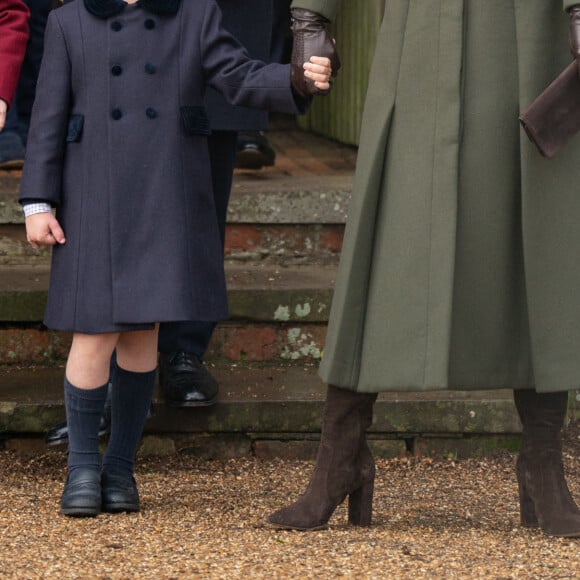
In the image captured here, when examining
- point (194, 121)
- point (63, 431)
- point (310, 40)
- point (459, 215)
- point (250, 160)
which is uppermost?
point (310, 40)

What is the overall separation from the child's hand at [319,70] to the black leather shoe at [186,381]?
119 cm

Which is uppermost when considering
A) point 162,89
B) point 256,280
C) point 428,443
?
point 162,89

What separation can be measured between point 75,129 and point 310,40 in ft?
2.07

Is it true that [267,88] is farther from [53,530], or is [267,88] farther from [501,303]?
[53,530]

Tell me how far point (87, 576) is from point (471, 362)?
0.92m

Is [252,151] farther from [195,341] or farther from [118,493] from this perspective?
[118,493]

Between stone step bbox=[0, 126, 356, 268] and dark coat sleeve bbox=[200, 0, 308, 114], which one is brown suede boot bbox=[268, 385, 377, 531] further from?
stone step bbox=[0, 126, 356, 268]

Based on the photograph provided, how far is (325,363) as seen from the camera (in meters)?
2.93

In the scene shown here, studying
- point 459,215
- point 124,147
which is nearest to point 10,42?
point 124,147

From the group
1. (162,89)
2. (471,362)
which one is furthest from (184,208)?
(471,362)

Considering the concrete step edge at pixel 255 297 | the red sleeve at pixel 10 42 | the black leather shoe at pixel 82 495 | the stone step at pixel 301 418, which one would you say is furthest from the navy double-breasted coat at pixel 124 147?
the concrete step edge at pixel 255 297

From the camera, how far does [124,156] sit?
3.13 meters

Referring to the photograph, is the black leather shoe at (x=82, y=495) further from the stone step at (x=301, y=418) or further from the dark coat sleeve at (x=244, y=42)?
the dark coat sleeve at (x=244, y=42)

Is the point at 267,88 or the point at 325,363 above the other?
the point at 267,88
